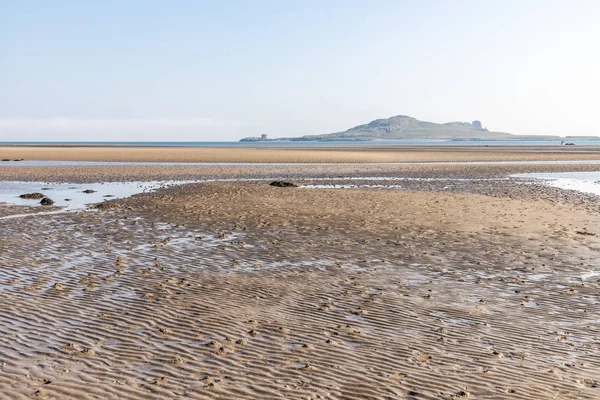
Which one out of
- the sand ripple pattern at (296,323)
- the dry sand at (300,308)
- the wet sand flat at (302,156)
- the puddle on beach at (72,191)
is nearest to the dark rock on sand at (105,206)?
the puddle on beach at (72,191)

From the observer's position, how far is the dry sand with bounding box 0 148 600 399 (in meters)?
7.58

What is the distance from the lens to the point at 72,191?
3350 cm

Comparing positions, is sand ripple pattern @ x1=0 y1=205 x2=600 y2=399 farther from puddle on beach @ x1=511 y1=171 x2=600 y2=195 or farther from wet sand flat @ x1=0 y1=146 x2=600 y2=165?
wet sand flat @ x1=0 y1=146 x2=600 y2=165

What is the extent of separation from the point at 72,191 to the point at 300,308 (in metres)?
26.0

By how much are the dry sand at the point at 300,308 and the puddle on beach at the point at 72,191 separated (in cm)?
649

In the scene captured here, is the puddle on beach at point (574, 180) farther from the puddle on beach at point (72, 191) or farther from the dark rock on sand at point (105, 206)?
the dark rock on sand at point (105, 206)

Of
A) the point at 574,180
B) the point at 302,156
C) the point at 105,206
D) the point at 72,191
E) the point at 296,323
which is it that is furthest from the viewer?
the point at 302,156

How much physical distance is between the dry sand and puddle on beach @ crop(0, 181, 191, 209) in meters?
6.49

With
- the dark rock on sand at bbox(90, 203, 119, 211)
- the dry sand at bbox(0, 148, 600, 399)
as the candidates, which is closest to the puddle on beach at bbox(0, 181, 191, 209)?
the dark rock on sand at bbox(90, 203, 119, 211)

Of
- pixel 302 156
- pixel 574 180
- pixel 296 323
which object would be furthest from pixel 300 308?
pixel 302 156

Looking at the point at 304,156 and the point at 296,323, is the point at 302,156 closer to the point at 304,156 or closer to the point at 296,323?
the point at 304,156

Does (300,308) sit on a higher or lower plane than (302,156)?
lower

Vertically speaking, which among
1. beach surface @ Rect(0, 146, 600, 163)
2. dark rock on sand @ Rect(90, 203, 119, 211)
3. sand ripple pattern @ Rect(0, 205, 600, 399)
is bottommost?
sand ripple pattern @ Rect(0, 205, 600, 399)

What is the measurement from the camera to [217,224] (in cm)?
2116
